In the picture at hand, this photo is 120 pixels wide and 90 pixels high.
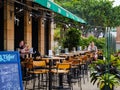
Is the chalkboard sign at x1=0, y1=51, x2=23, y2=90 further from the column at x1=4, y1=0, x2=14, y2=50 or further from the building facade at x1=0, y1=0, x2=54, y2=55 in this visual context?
the column at x1=4, y1=0, x2=14, y2=50

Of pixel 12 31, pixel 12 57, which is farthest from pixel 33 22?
pixel 12 57

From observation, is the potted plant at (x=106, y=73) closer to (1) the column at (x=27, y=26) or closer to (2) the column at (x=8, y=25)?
(2) the column at (x=8, y=25)

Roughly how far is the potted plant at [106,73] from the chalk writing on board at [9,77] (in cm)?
447

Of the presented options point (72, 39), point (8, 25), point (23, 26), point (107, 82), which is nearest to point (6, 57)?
point (107, 82)

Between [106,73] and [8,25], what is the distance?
5.06m

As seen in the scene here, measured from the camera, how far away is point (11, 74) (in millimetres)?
7152

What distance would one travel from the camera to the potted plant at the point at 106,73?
11.2 metres

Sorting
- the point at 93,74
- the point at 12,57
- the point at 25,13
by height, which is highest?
the point at 25,13

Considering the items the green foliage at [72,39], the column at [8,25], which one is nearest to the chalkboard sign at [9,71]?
the column at [8,25]

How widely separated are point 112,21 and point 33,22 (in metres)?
22.5

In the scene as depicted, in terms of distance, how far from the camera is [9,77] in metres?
7.09

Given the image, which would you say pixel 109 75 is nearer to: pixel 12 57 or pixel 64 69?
pixel 64 69

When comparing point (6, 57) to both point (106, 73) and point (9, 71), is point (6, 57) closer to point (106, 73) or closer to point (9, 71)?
point (9, 71)

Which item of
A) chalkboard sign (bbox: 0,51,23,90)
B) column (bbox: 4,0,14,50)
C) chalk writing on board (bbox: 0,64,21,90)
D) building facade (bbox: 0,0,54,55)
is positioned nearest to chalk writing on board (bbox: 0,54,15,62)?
chalkboard sign (bbox: 0,51,23,90)
